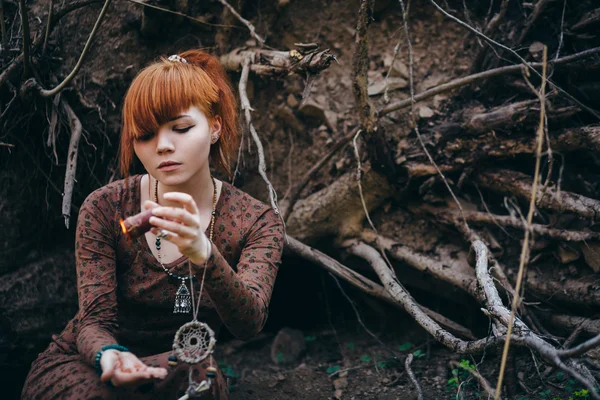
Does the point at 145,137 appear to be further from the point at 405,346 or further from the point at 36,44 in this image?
the point at 405,346

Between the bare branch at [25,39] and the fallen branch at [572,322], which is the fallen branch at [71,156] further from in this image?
the fallen branch at [572,322]

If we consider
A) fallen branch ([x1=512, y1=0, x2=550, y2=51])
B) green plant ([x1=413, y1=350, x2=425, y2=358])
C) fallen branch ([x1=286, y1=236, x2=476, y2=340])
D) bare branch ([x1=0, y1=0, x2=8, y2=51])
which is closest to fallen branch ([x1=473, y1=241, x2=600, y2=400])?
fallen branch ([x1=286, y1=236, x2=476, y2=340])

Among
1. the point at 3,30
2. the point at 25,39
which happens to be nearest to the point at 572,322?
the point at 25,39

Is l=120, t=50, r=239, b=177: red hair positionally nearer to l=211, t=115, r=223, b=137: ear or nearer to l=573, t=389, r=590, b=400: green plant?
l=211, t=115, r=223, b=137: ear

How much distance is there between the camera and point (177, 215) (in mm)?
1479

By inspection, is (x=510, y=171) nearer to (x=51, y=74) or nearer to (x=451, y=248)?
(x=451, y=248)

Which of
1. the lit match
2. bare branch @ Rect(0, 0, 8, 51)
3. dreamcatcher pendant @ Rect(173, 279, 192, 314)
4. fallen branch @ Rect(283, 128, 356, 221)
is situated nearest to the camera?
the lit match

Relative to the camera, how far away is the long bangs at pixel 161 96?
1.87 metres

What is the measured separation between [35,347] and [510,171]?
8.94ft

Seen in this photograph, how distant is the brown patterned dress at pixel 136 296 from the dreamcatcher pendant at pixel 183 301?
0.04m

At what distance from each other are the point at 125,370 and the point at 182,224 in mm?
499

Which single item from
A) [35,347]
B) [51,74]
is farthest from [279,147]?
[35,347]

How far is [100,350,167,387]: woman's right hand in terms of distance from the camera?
5.06ft

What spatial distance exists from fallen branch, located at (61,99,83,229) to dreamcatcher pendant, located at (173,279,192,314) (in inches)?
29.8
